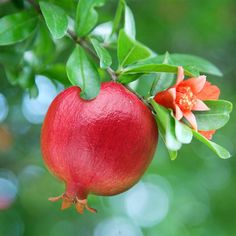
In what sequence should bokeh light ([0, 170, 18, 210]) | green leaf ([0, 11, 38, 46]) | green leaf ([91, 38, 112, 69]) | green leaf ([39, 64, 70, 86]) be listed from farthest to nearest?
1. bokeh light ([0, 170, 18, 210])
2. green leaf ([39, 64, 70, 86])
3. green leaf ([0, 11, 38, 46])
4. green leaf ([91, 38, 112, 69])

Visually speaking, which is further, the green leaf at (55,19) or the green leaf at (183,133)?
the green leaf at (55,19)

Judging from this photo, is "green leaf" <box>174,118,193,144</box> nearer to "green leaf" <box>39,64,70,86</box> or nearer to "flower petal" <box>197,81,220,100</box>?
"flower petal" <box>197,81,220,100</box>

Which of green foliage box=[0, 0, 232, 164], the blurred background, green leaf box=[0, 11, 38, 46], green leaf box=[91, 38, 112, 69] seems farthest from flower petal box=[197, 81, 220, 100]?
the blurred background

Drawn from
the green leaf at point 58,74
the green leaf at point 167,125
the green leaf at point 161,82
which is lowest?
the green leaf at point 58,74

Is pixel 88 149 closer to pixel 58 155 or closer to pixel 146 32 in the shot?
pixel 58 155

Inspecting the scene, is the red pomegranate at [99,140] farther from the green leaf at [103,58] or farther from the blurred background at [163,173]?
the blurred background at [163,173]

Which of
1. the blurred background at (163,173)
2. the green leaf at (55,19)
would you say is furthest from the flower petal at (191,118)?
the blurred background at (163,173)

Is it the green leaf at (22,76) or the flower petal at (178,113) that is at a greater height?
the flower petal at (178,113)

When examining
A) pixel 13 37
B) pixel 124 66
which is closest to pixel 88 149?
pixel 124 66
